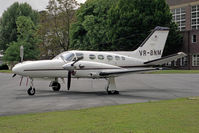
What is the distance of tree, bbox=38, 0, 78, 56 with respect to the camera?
234ft

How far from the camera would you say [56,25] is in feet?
235

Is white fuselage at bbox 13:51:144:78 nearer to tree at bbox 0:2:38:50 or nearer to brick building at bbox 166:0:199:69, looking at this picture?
brick building at bbox 166:0:199:69

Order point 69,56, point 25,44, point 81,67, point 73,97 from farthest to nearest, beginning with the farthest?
point 25,44 → point 69,56 → point 81,67 → point 73,97

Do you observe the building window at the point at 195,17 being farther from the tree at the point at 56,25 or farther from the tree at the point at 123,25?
the tree at the point at 56,25

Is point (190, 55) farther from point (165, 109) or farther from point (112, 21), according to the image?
point (165, 109)

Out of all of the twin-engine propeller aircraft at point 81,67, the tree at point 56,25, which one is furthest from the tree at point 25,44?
the twin-engine propeller aircraft at point 81,67

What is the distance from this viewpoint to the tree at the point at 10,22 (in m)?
106

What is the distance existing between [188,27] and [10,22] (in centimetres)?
5803

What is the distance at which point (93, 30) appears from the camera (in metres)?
70.4

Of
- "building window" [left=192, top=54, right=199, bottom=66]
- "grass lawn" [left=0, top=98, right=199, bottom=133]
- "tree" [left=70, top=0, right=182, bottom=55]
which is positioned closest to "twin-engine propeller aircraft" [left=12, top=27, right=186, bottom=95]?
"grass lawn" [left=0, top=98, right=199, bottom=133]

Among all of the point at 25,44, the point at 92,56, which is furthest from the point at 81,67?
the point at 25,44

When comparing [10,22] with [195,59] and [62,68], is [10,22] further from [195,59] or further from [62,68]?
[62,68]

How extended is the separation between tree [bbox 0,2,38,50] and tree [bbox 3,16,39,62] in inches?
273

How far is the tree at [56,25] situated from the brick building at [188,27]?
83.6 feet
